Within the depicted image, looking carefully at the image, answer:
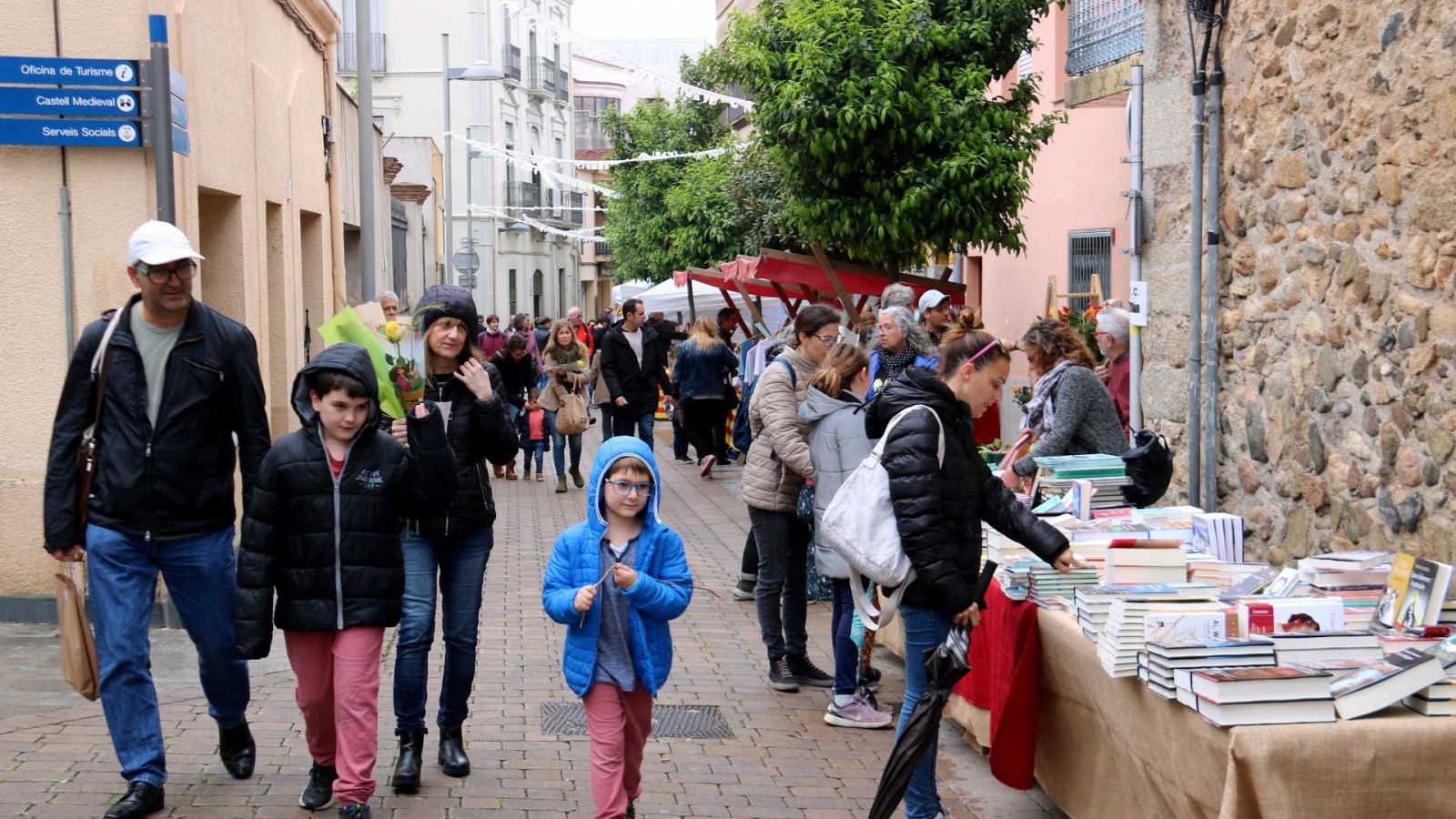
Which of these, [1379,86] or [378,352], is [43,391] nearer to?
[378,352]

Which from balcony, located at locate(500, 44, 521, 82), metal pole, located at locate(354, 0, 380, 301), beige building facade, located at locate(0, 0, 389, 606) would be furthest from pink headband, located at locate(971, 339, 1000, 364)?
balcony, located at locate(500, 44, 521, 82)

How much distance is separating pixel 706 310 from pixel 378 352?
60.3ft

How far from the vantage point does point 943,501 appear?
521 centimetres

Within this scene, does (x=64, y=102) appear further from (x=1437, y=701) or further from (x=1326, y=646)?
(x=1437, y=701)

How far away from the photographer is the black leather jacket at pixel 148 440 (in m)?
5.40

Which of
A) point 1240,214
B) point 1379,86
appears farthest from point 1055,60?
point 1379,86

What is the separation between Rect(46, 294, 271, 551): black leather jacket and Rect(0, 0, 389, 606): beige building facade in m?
2.51

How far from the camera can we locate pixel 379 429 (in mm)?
5449

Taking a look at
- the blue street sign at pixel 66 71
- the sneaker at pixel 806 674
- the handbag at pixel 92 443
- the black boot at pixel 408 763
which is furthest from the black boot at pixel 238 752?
the blue street sign at pixel 66 71

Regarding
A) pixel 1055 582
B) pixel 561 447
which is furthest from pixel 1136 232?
pixel 561 447

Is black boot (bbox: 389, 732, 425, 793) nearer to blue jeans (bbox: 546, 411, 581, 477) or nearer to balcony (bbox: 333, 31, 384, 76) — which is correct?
blue jeans (bbox: 546, 411, 581, 477)

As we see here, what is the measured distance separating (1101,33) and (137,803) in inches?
331

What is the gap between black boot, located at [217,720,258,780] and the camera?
5.81 meters

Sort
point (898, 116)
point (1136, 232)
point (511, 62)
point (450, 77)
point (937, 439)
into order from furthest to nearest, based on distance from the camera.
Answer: point (511, 62), point (450, 77), point (898, 116), point (1136, 232), point (937, 439)
